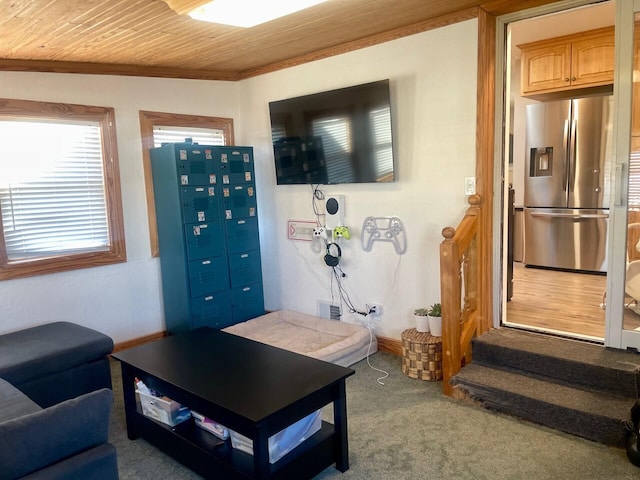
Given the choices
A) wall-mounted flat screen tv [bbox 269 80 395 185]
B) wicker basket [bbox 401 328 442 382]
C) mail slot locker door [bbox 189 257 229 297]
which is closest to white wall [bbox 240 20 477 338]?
wall-mounted flat screen tv [bbox 269 80 395 185]

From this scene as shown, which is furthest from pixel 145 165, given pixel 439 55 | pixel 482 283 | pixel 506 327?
pixel 506 327

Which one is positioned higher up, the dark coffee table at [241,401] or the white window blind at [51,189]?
the white window blind at [51,189]

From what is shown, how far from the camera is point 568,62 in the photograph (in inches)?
203

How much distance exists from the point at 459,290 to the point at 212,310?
2163 millimetres

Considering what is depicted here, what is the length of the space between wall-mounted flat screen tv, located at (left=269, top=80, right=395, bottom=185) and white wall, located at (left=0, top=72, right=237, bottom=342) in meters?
0.92

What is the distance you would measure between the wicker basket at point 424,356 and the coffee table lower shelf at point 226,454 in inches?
41.3

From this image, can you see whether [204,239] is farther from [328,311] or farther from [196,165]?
[328,311]

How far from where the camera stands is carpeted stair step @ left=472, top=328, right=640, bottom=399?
263 centimetres

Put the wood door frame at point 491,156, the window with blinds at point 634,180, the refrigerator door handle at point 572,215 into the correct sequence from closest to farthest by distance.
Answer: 1. the window with blinds at point 634,180
2. the wood door frame at point 491,156
3. the refrigerator door handle at point 572,215

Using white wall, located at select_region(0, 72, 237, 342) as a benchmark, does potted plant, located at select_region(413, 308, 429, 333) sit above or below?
below

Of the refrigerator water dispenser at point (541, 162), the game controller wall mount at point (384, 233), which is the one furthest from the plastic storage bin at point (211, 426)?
the refrigerator water dispenser at point (541, 162)

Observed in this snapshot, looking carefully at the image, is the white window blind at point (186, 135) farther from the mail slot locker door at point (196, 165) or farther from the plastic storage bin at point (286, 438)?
the plastic storage bin at point (286, 438)

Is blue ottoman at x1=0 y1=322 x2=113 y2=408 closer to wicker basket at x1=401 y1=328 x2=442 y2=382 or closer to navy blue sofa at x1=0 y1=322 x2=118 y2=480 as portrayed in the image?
navy blue sofa at x1=0 y1=322 x2=118 y2=480

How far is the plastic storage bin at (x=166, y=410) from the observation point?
97.7 inches
